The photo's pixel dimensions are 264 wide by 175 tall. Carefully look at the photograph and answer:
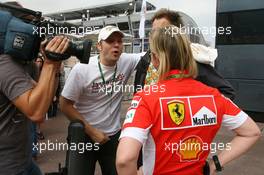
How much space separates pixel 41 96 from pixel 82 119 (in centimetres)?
127

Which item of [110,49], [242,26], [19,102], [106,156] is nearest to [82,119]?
[106,156]

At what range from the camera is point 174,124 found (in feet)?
Answer: 6.13

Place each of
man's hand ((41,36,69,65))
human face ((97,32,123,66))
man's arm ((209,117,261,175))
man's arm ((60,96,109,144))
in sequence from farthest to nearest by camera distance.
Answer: human face ((97,32,123,66))
man's arm ((60,96,109,144))
man's arm ((209,117,261,175))
man's hand ((41,36,69,65))

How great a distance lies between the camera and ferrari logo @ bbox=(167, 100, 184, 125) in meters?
1.87

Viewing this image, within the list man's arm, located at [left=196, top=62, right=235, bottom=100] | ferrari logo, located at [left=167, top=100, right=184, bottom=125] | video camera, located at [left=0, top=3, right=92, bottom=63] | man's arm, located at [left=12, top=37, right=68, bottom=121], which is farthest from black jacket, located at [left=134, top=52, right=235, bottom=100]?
man's arm, located at [left=12, top=37, right=68, bottom=121]

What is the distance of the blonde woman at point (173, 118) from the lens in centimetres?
183

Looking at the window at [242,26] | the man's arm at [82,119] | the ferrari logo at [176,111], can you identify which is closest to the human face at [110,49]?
the man's arm at [82,119]

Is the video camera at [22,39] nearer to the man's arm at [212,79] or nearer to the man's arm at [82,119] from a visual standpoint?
the man's arm at [212,79]

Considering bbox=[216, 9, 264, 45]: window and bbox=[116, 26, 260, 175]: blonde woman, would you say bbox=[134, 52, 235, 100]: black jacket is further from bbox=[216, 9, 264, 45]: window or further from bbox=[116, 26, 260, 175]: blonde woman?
bbox=[216, 9, 264, 45]: window

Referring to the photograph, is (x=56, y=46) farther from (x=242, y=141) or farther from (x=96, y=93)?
(x=96, y=93)

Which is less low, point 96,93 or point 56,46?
point 56,46

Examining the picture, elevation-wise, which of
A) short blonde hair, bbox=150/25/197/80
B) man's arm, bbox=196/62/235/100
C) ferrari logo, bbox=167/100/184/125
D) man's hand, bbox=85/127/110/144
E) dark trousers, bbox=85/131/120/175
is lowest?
dark trousers, bbox=85/131/120/175

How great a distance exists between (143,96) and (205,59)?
788mm

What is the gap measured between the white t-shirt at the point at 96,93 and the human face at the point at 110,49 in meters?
0.06
